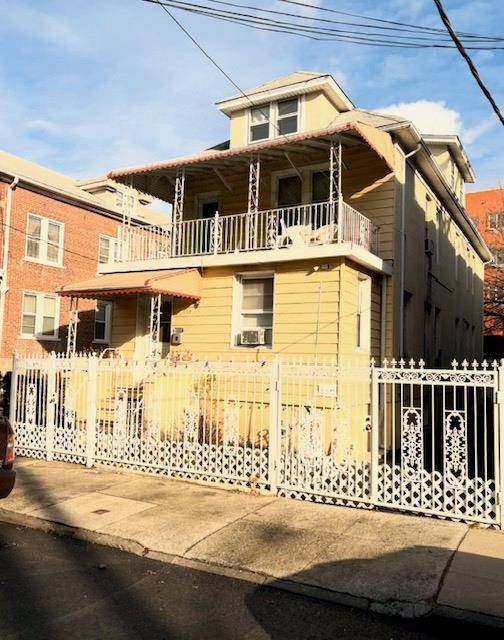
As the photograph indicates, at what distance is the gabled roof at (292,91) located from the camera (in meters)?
13.4

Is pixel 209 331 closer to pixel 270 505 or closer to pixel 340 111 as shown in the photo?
pixel 270 505

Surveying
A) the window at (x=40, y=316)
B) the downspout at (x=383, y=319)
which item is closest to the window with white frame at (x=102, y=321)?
the window at (x=40, y=316)

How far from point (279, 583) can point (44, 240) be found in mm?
18695

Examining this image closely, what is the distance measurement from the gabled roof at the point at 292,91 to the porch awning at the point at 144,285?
16.1 ft

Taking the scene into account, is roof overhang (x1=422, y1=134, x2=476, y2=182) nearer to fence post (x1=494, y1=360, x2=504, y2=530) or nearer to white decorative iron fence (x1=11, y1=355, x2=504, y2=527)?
white decorative iron fence (x1=11, y1=355, x2=504, y2=527)

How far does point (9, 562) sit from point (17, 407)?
5.68 metres

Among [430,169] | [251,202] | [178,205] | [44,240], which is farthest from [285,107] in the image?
[44,240]

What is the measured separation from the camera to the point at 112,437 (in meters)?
9.10

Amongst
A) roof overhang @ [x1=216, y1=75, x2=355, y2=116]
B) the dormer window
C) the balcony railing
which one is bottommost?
the balcony railing

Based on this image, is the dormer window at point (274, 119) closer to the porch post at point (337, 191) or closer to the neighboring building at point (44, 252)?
the porch post at point (337, 191)

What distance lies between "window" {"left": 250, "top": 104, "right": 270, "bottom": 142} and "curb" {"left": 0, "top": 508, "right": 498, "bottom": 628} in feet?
36.0

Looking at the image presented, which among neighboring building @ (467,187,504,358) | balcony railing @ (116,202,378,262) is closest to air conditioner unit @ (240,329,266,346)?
balcony railing @ (116,202,378,262)

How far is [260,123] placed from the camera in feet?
46.8

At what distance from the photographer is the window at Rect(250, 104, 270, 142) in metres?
14.2
